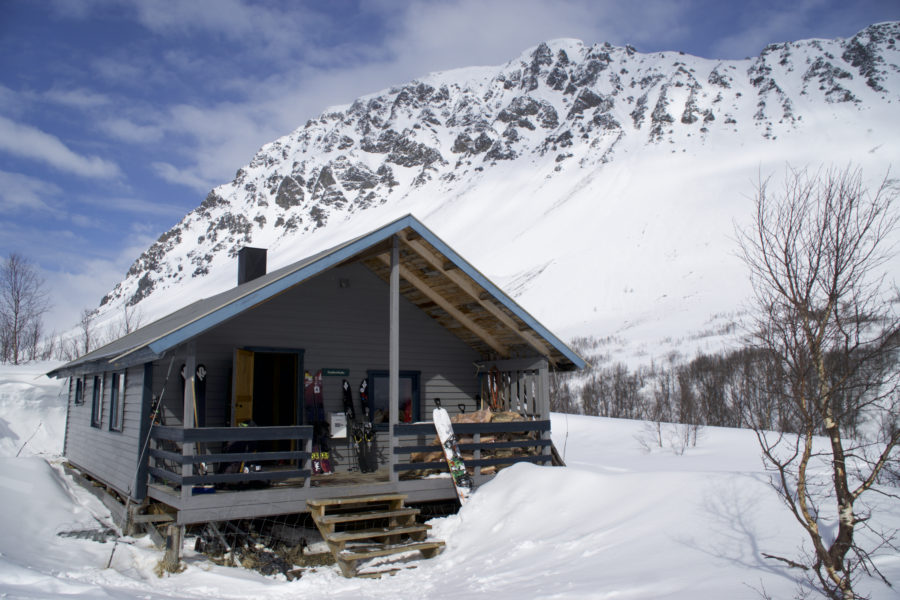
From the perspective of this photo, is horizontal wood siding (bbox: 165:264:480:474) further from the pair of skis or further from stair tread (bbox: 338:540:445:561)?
stair tread (bbox: 338:540:445:561)

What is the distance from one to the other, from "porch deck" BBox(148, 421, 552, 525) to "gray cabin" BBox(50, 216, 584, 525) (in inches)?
0.9

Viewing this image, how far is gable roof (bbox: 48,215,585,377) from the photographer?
7.97 m

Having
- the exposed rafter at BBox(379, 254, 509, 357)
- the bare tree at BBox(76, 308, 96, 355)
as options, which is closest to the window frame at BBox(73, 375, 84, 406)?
the exposed rafter at BBox(379, 254, 509, 357)

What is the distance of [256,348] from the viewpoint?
10.2 m

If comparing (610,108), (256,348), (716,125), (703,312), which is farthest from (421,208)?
(256,348)

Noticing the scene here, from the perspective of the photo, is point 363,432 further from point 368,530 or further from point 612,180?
point 612,180

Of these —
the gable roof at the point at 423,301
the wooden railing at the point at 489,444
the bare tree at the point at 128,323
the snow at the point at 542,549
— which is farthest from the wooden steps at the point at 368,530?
the bare tree at the point at 128,323

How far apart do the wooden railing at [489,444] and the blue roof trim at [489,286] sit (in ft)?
3.88

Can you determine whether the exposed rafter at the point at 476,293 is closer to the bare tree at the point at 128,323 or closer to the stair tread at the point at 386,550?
the stair tread at the point at 386,550

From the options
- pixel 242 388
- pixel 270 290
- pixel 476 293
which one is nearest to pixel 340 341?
pixel 242 388

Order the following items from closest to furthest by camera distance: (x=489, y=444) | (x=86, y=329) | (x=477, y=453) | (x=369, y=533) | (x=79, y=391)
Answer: (x=369, y=533), (x=477, y=453), (x=489, y=444), (x=79, y=391), (x=86, y=329)

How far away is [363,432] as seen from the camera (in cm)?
1056

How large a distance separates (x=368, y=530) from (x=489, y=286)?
12.6ft

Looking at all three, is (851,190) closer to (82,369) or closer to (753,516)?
(753,516)
